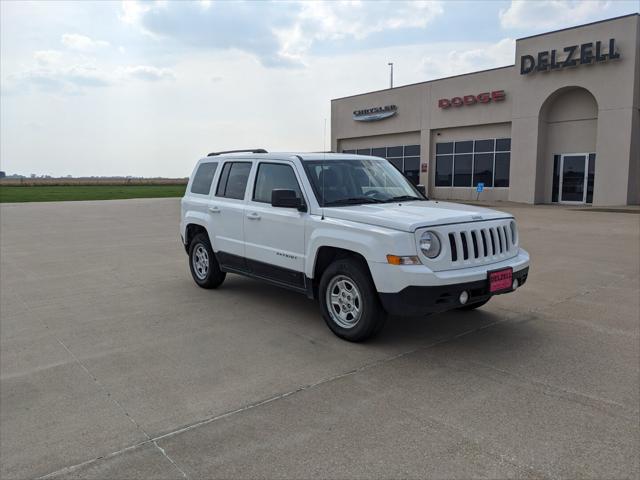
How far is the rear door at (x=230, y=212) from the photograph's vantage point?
6781 millimetres

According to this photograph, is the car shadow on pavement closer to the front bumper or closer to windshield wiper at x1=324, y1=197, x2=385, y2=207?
the front bumper

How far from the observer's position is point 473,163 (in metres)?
32.2

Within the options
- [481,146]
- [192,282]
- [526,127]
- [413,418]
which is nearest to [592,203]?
[526,127]

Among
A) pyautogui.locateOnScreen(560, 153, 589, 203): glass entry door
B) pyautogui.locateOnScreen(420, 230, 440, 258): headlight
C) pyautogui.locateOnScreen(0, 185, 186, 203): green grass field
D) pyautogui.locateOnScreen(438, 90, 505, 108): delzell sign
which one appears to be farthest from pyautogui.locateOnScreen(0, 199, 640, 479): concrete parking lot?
pyautogui.locateOnScreen(0, 185, 186, 203): green grass field

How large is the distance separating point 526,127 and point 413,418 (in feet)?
90.5

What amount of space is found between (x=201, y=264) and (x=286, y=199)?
8.82 feet

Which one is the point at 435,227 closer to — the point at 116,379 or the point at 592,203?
the point at 116,379

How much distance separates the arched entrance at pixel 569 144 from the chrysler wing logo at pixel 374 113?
1079 centimetres

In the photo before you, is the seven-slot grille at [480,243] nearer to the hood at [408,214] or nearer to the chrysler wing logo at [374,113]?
the hood at [408,214]

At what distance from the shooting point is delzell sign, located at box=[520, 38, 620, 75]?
81.0 ft

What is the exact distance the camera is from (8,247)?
12.3m

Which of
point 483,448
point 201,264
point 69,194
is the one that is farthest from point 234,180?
point 69,194

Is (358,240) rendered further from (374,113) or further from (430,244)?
(374,113)

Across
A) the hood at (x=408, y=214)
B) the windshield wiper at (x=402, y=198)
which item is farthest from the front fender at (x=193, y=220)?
the windshield wiper at (x=402, y=198)
